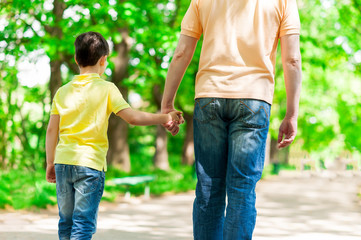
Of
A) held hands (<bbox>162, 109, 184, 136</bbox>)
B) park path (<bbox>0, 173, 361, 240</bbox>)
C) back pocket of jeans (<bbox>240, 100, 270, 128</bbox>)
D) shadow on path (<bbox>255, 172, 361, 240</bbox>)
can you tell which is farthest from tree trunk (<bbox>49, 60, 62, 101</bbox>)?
back pocket of jeans (<bbox>240, 100, 270, 128</bbox>)

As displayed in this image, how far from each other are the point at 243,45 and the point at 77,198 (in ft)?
4.46

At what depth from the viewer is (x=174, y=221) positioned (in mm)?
7465

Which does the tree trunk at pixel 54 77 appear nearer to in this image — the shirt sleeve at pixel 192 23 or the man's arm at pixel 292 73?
the shirt sleeve at pixel 192 23

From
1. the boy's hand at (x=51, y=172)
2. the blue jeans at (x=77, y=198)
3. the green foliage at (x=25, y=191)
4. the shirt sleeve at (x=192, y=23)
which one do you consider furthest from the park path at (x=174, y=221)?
the shirt sleeve at (x=192, y=23)

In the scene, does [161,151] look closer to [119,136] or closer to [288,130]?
[119,136]

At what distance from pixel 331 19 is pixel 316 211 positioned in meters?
14.1

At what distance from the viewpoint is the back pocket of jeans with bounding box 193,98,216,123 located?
2873mm

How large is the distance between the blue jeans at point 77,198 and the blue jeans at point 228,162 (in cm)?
65

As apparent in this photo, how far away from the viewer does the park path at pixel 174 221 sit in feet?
19.2

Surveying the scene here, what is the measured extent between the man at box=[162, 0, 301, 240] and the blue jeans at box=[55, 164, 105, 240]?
64cm

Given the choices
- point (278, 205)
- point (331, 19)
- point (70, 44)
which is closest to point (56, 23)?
point (70, 44)

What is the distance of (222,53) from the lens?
293 cm

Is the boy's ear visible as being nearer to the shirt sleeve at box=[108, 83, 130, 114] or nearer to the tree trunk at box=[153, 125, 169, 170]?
the shirt sleeve at box=[108, 83, 130, 114]

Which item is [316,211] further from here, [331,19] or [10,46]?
[331,19]
